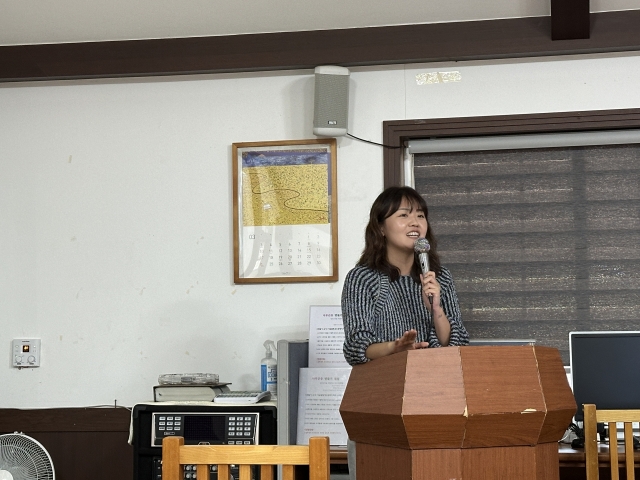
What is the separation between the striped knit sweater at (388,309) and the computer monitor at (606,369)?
886mm

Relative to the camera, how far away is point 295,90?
3.75 m

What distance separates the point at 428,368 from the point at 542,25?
7.93 ft

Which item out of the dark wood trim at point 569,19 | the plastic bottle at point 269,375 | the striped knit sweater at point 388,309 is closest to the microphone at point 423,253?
the striped knit sweater at point 388,309

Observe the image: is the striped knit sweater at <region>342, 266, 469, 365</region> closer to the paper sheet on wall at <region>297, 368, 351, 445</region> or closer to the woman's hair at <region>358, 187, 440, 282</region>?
the woman's hair at <region>358, 187, 440, 282</region>

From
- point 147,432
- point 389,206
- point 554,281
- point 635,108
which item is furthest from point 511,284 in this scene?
point 147,432

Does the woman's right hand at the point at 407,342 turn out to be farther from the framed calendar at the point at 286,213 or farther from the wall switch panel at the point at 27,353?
the wall switch panel at the point at 27,353

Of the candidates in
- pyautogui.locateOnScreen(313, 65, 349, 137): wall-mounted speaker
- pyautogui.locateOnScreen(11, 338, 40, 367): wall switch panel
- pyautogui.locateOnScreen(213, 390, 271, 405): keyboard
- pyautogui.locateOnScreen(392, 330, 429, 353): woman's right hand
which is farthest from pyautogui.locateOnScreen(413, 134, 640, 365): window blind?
pyautogui.locateOnScreen(11, 338, 40, 367): wall switch panel

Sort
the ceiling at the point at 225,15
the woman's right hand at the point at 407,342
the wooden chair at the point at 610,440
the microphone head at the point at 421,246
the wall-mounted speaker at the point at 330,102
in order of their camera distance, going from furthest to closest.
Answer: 1. the wall-mounted speaker at the point at 330,102
2. the ceiling at the point at 225,15
3. the wooden chair at the point at 610,440
4. the microphone head at the point at 421,246
5. the woman's right hand at the point at 407,342

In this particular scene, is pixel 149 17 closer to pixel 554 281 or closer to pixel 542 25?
pixel 542 25

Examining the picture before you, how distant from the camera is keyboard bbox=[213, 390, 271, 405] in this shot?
3.12m

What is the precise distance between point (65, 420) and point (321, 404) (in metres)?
1.24

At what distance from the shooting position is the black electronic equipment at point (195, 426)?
10.0 feet

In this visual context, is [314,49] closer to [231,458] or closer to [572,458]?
[572,458]

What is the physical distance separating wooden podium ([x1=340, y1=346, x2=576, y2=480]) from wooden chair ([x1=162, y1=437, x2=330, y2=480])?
0.16 metres
